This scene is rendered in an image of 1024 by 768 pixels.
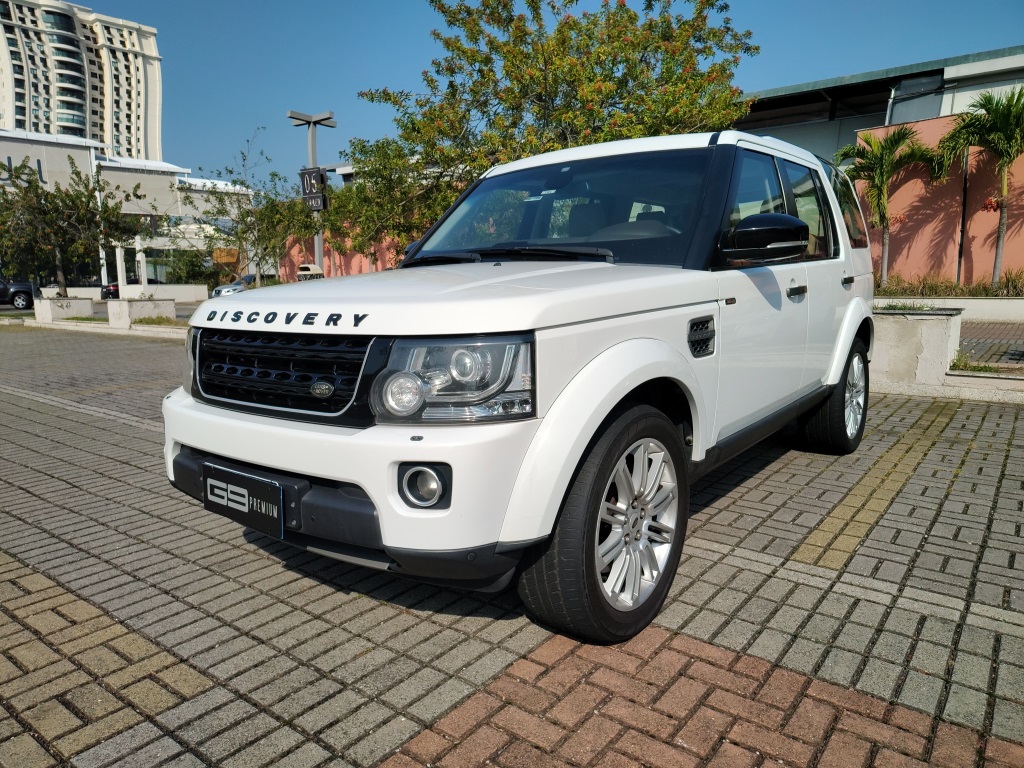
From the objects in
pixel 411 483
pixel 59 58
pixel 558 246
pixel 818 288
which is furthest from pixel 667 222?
pixel 59 58

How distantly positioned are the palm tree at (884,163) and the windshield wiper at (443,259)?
1518 cm

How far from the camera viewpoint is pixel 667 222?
11.2 ft

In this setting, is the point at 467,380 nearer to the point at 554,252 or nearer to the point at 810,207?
the point at 554,252

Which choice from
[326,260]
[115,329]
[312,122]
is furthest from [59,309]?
[312,122]

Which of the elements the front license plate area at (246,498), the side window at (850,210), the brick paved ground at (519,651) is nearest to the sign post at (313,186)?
the brick paved ground at (519,651)

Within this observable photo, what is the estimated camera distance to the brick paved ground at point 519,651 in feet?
7.43

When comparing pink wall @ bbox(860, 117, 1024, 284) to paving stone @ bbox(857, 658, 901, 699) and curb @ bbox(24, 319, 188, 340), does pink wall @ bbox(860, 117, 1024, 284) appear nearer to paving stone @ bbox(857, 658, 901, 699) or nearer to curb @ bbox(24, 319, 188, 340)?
paving stone @ bbox(857, 658, 901, 699)

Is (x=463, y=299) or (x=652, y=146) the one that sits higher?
(x=652, y=146)

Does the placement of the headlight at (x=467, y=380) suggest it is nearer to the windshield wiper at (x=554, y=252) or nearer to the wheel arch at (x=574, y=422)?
the wheel arch at (x=574, y=422)

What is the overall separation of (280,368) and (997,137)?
16.7 meters

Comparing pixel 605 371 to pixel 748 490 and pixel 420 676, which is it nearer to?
pixel 420 676

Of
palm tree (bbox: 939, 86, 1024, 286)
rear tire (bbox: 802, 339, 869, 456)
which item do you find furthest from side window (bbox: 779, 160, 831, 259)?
palm tree (bbox: 939, 86, 1024, 286)

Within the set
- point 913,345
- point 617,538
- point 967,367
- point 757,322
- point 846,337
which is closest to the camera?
point 617,538

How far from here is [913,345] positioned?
305 inches
